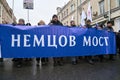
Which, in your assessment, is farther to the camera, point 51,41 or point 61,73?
point 51,41

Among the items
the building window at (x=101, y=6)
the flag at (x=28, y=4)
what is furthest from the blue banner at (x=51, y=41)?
the building window at (x=101, y=6)

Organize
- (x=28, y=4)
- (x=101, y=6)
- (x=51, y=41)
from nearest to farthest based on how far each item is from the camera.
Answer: (x=51, y=41)
(x=28, y=4)
(x=101, y=6)

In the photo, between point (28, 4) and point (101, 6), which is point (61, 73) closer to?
point (28, 4)

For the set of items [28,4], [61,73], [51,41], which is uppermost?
[28,4]

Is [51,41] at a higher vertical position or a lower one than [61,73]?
higher

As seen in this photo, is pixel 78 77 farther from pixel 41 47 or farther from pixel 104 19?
pixel 104 19

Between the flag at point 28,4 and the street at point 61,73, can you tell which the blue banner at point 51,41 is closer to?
the street at point 61,73

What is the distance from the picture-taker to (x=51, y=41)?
8.93m

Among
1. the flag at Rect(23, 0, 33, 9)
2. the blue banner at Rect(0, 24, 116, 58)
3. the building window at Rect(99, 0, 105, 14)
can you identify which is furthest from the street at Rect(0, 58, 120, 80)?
the building window at Rect(99, 0, 105, 14)

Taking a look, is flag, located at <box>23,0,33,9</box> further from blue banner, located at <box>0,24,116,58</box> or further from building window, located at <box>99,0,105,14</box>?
building window, located at <box>99,0,105,14</box>

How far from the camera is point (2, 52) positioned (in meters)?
8.15

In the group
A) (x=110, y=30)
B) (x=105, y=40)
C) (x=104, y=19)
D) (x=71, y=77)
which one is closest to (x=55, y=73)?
(x=71, y=77)

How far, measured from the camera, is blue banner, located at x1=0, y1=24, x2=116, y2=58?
8.34 meters

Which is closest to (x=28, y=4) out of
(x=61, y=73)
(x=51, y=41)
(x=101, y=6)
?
(x=51, y=41)
